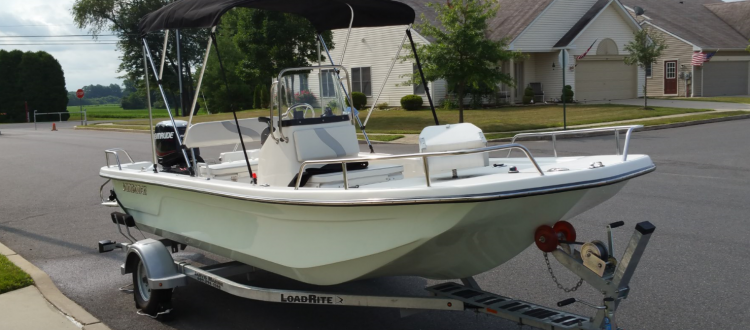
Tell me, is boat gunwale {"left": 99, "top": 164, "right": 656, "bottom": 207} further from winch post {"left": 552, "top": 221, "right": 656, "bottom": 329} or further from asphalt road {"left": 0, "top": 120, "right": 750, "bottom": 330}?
asphalt road {"left": 0, "top": 120, "right": 750, "bottom": 330}

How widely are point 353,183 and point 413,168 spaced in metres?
0.85

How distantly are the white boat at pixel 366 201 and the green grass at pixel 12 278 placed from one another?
143 cm

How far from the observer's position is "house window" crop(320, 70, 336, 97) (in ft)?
20.4

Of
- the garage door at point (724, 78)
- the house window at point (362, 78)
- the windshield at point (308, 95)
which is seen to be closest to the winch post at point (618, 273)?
the windshield at point (308, 95)

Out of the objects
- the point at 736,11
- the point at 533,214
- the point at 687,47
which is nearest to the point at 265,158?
the point at 533,214

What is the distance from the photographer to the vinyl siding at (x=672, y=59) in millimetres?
38250

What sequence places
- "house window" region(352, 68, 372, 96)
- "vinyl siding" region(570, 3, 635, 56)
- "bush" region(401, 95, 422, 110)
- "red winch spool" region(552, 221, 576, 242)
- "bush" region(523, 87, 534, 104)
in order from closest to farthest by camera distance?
"red winch spool" region(552, 221, 576, 242) < "bush" region(401, 95, 422, 110) < "bush" region(523, 87, 534, 104) < "vinyl siding" region(570, 3, 635, 56) < "house window" region(352, 68, 372, 96)

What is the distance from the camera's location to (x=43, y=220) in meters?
10.1

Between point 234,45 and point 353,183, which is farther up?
point 234,45

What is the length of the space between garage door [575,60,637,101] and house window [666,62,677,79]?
11.6ft

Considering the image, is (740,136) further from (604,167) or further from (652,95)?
(652,95)

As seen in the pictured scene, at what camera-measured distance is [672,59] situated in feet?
128

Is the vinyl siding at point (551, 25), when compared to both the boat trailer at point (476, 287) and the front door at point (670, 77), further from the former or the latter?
the boat trailer at point (476, 287)

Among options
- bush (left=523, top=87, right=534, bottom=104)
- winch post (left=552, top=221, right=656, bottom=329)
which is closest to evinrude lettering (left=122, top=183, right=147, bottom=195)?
winch post (left=552, top=221, right=656, bottom=329)
